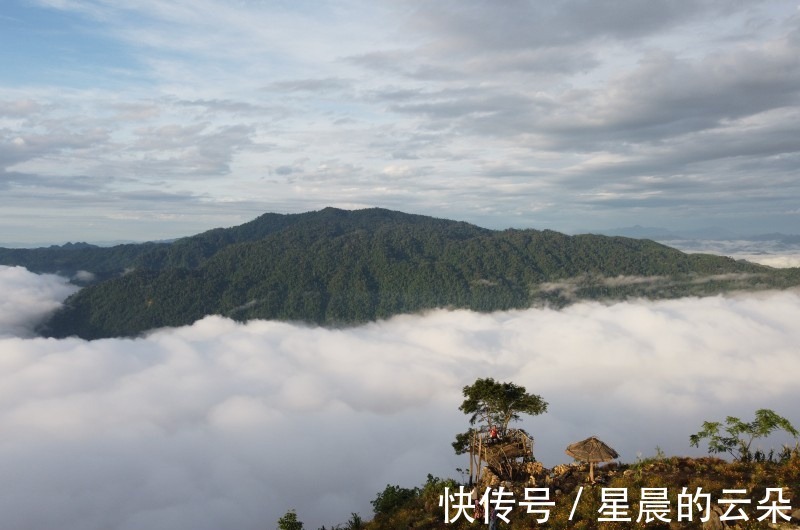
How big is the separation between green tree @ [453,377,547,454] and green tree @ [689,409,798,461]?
1346 cm

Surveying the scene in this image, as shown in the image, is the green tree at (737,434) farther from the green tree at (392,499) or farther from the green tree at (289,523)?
the green tree at (289,523)

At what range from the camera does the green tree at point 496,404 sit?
40.0 meters

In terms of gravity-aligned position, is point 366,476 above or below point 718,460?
below

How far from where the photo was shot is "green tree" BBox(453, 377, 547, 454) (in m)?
40.0

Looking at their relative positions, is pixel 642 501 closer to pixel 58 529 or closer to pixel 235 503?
pixel 235 503

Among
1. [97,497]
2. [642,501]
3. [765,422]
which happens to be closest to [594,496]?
[642,501]

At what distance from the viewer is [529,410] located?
4000 centimetres

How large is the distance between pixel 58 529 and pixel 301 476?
76748 millimetres

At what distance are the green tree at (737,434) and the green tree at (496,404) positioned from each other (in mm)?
13463

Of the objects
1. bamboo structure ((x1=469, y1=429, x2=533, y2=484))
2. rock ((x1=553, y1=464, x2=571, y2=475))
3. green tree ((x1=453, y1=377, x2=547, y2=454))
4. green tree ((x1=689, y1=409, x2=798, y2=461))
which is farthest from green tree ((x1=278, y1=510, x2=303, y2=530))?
green tree ((x1=689, y1=409, x2=798, y2=461))

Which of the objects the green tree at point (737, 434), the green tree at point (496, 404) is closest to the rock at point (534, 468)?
the green tree at point (496, 404)

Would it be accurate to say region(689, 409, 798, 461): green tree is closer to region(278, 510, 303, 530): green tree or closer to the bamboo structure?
the bamboo structure

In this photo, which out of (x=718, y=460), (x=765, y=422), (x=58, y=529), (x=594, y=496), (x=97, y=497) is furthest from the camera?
(x=97, y=497)

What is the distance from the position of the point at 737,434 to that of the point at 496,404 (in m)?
19.8
